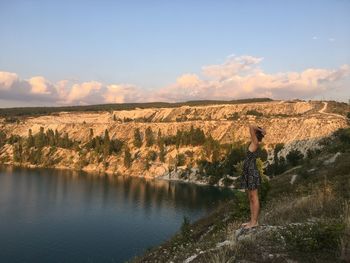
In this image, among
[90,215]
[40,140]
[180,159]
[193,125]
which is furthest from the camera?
[40,140]

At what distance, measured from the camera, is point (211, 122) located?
130 m

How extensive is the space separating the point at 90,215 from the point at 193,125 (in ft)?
255

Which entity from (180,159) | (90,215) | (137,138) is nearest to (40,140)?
→ (137,138)

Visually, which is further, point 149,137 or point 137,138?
point 137,138

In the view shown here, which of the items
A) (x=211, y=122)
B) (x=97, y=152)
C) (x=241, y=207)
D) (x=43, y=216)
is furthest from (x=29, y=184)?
(x=241, y=207)

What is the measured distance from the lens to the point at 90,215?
193 feet

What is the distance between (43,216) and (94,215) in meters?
7.06

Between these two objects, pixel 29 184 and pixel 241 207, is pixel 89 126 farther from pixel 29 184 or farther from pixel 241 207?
pixel 241 207

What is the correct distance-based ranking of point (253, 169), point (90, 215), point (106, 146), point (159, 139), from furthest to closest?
point (106, 146) → point (159, 139) → point (90, 215) → point (253, 169)

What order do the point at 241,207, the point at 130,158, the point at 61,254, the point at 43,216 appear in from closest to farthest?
the point at 241,207 → the point at 61,254 → the point at 43,216 → the point at 130,158

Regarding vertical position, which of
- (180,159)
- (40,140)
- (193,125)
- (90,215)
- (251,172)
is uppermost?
(251,172)

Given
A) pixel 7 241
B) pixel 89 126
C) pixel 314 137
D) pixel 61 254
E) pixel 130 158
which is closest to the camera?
pixel 61 254

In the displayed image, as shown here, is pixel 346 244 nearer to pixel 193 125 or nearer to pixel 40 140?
pixel 193 125

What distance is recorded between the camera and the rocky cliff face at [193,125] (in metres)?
109
